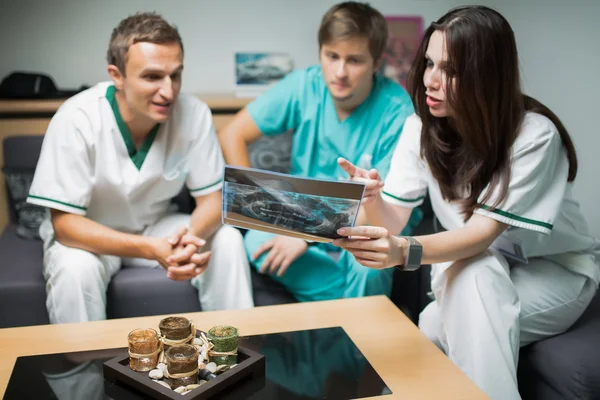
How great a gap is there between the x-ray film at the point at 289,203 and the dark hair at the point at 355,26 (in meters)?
0.92

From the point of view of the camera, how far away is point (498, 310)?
1501 millimetres

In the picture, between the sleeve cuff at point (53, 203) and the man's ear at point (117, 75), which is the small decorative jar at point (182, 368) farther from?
the man's ear at point (117, 75)

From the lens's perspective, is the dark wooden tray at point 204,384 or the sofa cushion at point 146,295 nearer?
the dark wooden tray at point 204,384

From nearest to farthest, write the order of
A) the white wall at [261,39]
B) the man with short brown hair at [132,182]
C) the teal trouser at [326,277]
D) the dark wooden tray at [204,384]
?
the dark wooden tray at [204,384], the man with short brown hair at [132,182], the teal trouser at [326,277], the white wall at [261,39]

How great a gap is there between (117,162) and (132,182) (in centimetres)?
7

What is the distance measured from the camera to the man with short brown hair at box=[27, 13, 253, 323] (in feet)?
5.96

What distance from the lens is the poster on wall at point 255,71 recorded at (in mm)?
2727

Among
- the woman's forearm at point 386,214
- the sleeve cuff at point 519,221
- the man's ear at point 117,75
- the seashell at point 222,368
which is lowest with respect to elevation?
the seashell at point 222,368

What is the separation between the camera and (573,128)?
289 centimetres

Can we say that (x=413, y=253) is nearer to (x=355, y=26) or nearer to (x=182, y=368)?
(x=182, y=368)

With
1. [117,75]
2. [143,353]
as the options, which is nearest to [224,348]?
[143,353]

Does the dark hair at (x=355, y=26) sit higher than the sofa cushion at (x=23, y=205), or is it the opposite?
the dark hair at (x=355, y=26)

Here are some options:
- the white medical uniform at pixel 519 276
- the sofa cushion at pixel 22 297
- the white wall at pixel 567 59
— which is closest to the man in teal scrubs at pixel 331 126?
the white medical uniform at pixel 519 276

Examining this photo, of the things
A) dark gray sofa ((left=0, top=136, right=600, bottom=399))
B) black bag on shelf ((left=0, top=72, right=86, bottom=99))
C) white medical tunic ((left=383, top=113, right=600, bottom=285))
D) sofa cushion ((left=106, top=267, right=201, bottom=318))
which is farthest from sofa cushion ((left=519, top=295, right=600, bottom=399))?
black bag on shelf ((left=0, top=72, right=86, bottom=99))
